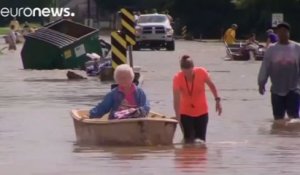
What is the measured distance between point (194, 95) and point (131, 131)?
1147mm

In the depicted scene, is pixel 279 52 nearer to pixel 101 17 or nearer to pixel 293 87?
pixel 293 87

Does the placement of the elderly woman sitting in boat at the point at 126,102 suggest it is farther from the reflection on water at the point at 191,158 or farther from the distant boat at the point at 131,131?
the reflection on water at the point at 191,158

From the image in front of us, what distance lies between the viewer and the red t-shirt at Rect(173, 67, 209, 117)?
15477mm

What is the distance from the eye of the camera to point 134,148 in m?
14.9

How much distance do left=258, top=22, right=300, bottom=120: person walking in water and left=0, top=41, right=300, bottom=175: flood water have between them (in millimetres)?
575

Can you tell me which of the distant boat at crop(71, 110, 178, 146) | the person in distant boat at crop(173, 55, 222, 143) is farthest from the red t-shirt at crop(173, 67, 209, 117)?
the distant boat at crop(71, 110, 178, 146)

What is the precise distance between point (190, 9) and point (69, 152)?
81.4 meters

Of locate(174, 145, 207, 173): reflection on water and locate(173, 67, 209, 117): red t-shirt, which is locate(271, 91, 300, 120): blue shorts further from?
locate(174, 145, 207, 173): reflection on water

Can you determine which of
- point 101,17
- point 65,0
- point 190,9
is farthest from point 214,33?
point 65,0

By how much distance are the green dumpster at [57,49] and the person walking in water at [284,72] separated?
2167cm

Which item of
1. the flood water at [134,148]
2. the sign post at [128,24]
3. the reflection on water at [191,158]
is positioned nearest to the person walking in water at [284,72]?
the flood water at [134,148]

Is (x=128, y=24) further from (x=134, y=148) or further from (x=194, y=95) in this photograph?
(x=134, y=148)

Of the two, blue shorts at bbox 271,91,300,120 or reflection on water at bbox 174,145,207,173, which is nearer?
reflection on water at bbox 174,145,207,173

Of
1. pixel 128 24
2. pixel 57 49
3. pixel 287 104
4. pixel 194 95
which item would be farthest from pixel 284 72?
pixel 57 49
